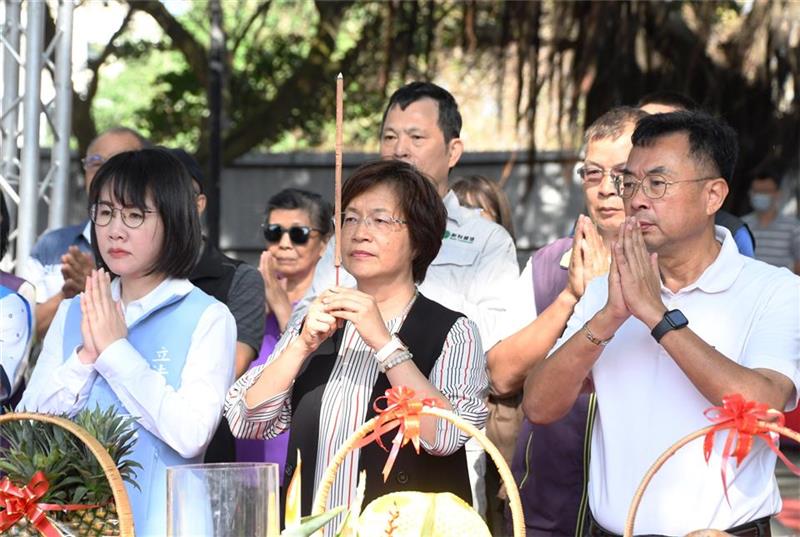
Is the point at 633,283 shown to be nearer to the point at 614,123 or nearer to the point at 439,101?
the point at 614,123

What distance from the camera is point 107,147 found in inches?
176

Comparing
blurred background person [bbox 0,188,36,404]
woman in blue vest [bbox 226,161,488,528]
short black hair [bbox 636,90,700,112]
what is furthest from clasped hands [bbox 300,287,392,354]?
short black hair [bbox 636,90,700,112]

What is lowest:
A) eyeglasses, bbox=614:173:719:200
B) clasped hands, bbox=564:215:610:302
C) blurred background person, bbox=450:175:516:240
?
clasped hands, bbox=564:215:610:302

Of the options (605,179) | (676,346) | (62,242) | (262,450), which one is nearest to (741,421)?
(676,346)

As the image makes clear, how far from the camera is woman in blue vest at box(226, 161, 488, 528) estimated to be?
8.71 ft

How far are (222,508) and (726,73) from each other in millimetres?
7102

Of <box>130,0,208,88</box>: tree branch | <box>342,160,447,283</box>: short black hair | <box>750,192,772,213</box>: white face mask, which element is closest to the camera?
<box>342,160,447,283</box>: short black hair

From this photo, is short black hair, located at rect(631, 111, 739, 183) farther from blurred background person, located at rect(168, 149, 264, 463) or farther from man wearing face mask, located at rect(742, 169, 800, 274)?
man wearing face mask, located at rect(742, 169, 800, 274)

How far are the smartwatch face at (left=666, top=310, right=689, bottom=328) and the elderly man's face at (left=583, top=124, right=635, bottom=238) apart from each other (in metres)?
0.91

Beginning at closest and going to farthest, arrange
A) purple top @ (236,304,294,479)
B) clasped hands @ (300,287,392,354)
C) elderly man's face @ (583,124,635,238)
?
1. clasped hands @ (300,287,392,354)
2. elderly man's face @ (583,124,635,238)
3. purple top @ (236,304,294,479)

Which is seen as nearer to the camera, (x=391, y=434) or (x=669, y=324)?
(x=669, y=324)

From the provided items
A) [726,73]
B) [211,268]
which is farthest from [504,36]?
[211,268]

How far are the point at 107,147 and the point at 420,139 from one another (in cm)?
126

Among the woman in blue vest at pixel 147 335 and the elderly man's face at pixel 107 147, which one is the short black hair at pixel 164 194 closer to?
the woman in blue vest at pixel 147 335
